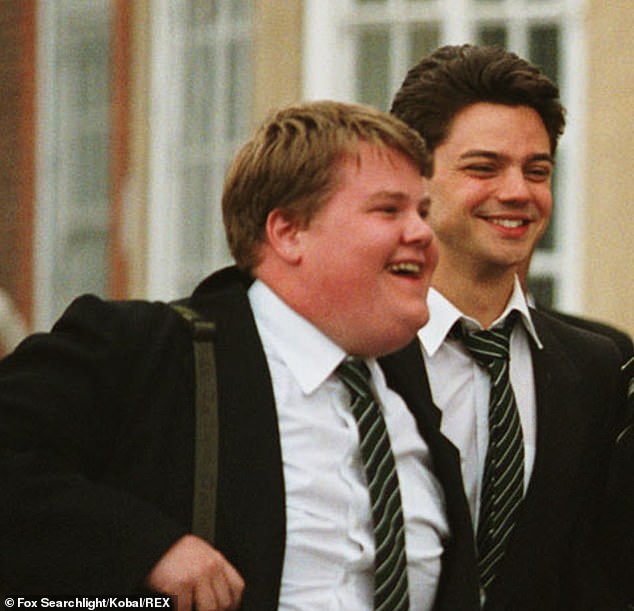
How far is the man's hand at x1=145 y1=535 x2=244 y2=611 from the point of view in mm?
3641

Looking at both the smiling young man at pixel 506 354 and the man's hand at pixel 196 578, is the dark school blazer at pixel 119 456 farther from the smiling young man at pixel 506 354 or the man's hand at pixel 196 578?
the smiling young man at pixel 506 354

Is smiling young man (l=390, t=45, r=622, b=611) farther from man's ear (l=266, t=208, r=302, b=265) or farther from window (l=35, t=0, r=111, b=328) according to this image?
window (l=35, t=0, r=111, b=328)

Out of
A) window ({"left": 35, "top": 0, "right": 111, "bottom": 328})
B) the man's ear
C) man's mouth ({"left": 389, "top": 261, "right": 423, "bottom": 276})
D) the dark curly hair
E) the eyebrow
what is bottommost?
window ({"left": 35, "top": 0, "right": 111, "bottom": 328})

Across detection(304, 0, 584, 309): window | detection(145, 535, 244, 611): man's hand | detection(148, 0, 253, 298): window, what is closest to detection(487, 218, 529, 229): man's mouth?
detection(145, 535, 244, 611): man's hand

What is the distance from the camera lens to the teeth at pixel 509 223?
4.57m

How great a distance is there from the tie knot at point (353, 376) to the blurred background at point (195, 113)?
5.06m

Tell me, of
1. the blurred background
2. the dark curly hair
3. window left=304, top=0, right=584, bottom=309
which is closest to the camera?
the dark curly hair

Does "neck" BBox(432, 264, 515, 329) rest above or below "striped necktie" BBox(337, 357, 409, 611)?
above

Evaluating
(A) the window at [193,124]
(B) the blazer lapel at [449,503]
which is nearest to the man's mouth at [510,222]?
(B) the blazer lapel at [449,503]

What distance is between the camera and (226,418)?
3832 mm

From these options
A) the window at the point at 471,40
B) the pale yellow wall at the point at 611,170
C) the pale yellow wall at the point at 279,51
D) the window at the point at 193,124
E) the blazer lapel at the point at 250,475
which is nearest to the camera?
the blazer lapel at the point at 250,475

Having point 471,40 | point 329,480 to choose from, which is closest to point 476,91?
point 329,480

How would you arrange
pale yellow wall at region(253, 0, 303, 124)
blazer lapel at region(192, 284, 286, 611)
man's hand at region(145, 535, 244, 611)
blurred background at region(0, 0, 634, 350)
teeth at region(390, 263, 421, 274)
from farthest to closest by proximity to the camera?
pale yellow wall at region(253, 0, 303, 124), blurred background at region(0, 0, 634, 350), teeth at region(390, 263, 421, 274), blazer lapel at region(192, 284, 286, 611), man's hand at region(145, 535, 244, 611)

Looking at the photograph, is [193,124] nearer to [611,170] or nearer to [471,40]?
[471,40]
